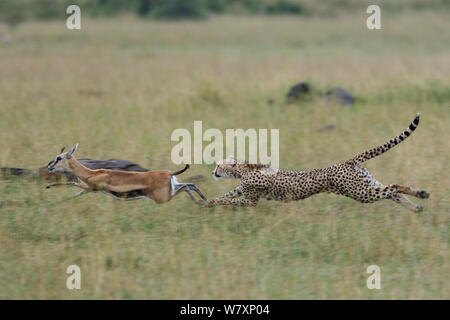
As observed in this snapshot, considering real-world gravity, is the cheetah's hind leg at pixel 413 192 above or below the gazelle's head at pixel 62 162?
below

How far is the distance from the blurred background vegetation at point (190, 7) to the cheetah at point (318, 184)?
18.1 m

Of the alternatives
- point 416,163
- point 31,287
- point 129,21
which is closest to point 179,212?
point 31,287

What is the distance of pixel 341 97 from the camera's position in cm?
1114

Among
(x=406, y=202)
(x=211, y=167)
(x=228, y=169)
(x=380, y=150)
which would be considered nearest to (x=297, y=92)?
(x=211, y=167)

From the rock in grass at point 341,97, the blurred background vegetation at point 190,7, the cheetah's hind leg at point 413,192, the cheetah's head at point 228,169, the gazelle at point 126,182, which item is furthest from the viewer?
the blurred background vegetation at point 190,7

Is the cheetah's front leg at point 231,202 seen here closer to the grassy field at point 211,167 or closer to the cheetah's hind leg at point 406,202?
the grassy field at point 211,167

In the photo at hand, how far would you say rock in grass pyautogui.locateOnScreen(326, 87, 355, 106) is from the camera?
Result: 1109cm

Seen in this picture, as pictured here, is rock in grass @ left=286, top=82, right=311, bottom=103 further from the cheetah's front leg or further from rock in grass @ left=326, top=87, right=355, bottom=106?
the cheetah's front leg

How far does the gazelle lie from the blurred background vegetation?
18151mm

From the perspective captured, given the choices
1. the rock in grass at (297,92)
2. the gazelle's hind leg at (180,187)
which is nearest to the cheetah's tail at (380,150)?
the gazelle's hind leg at (180,187)

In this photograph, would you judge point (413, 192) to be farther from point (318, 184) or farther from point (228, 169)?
point (228, 169)

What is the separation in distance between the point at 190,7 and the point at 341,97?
44.9ft

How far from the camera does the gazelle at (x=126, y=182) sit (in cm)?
605

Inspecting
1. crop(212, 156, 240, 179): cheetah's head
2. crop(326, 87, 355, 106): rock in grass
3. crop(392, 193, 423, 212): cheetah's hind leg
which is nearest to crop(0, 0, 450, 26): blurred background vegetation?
crop(326, 87, 355, 106): rock in grass
